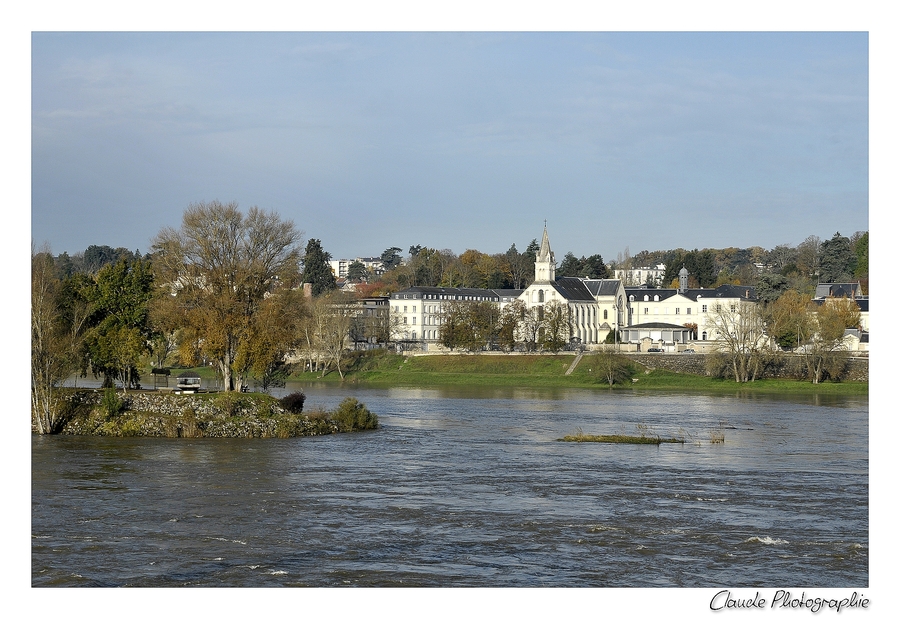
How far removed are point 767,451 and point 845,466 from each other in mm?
3885

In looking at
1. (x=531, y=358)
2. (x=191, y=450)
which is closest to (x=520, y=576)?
(x=191, y=450)

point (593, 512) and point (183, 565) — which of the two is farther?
point (593, 512)

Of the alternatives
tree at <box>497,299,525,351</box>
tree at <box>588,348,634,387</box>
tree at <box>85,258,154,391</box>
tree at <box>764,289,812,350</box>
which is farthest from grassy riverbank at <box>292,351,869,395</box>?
tree at <box>85,258,154,391</box>

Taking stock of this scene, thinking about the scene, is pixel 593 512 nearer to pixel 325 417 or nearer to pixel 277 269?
pixel 325 417

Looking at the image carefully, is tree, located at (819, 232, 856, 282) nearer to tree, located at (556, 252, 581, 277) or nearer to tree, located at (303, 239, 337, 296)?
tree, located at (556, 252, 581, 277)

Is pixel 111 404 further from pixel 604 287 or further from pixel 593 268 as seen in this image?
pixel 593 268

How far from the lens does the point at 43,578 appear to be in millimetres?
17859

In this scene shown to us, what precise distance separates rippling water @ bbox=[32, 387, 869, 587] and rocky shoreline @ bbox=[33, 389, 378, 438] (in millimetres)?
1218

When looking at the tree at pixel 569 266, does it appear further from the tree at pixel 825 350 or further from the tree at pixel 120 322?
the tree at pixel 120 322

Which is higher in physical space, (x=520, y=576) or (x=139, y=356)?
(x=139, y=356)
